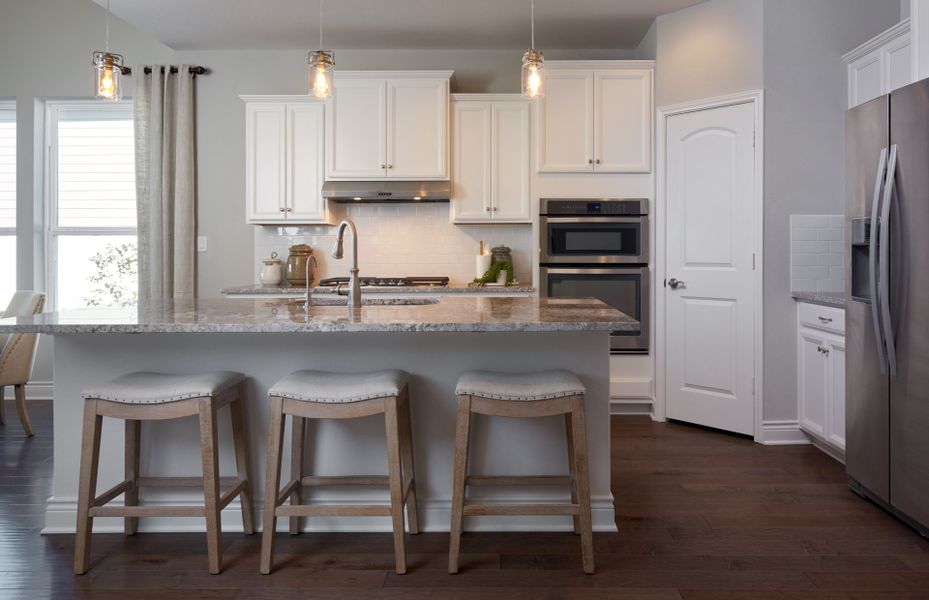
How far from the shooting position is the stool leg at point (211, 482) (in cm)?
226

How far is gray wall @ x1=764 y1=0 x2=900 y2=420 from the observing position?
3932 millimetres

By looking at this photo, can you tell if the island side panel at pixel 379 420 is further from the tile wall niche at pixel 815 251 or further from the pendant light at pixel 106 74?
the tile wall niche at pixel 815 251

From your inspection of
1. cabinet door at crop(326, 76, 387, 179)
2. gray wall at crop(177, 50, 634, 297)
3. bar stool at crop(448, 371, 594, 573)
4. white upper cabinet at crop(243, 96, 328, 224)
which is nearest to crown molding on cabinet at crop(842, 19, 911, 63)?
gray wall at crop(177, 50, 634, 297)

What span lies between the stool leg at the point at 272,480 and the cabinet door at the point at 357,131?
2781mm

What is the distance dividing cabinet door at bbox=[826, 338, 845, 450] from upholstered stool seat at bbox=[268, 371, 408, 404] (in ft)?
7.73

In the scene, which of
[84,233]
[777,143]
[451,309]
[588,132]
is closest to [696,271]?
[777,143]

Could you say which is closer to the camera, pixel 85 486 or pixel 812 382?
pixel 85 486

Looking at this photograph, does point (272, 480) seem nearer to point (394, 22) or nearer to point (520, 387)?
point (520, 387)

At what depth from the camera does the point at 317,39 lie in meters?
4.87

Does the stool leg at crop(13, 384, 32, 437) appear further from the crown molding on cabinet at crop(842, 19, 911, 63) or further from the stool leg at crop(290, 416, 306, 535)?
the crown molding on cabinet at crop(842, 19, 911, 63)

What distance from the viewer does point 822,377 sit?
3.66 metres

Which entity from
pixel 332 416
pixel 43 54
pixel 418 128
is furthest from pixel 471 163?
pixel 43 54

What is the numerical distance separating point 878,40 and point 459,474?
10.4 ft

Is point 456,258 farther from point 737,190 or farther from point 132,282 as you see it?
point 132,282
